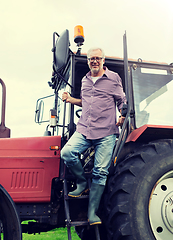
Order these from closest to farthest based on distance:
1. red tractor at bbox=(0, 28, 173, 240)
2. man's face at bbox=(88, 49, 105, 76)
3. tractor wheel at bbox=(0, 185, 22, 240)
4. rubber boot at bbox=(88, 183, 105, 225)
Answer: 1. tractor wheel at bbox=(0, 185, 22, 240)
2. red tractor at bbox=(0, 28, 173, 240)
3. rubber boot at bbox=(88, 183, 105, 225)
4. man's face at bbox=(88, 49, 105, 76)

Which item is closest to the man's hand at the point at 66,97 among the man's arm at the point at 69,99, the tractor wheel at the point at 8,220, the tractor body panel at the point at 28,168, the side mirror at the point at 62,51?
the man's arm at the point at 69,99

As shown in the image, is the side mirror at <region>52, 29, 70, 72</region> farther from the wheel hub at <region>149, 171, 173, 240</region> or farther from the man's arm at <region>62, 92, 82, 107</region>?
the wheel hub at <region>149, 171, 173, 240</region>

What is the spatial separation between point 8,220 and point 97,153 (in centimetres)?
97

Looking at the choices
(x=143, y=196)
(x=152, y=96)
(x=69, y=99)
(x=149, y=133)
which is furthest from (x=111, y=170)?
(x=152, y=96)

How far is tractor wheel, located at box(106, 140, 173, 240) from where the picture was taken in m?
1.93

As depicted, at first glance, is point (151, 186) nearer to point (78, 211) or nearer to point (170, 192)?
point (170, 192)

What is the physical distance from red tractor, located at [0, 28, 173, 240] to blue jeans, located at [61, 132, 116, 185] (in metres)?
0.09

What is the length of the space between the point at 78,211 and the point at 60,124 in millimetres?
1035

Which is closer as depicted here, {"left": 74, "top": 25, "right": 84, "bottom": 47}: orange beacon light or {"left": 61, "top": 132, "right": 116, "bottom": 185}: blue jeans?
{"left": 61, "top": 132, "right": 116, "bottom": 185}: blue jeans

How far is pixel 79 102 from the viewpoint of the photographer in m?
2.52

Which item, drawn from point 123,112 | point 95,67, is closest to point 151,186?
point 123,112

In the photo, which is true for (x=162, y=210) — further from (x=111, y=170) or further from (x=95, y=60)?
(x=95, y=60)

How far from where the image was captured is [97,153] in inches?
86.9

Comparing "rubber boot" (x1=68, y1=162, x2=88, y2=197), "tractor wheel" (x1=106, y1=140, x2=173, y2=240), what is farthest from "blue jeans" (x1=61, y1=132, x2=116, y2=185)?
"tractor wheel" (x1=106, y1=140, x2=173, y2=240)
